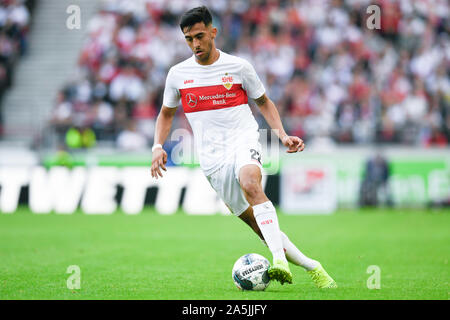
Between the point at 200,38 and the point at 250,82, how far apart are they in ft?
2.28

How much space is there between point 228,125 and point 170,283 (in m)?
1.81

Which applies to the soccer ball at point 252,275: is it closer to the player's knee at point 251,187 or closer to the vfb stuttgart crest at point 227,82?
the player's knee at point 251,187

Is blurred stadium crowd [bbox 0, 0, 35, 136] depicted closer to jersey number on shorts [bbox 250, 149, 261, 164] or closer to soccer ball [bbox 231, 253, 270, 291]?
A: jersey number on shorts [bbox 250, 149, 261, 164]

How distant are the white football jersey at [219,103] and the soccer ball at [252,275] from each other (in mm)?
1038

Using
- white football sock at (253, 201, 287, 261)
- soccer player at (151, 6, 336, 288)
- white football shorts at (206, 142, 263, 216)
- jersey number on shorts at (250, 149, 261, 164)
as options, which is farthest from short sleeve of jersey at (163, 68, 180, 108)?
white football sock at (253, 201, 287, 261)

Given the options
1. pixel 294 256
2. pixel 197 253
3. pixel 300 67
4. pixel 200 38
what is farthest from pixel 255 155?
pixel 300 67

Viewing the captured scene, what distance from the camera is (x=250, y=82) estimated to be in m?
7.73

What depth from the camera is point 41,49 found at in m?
27.1

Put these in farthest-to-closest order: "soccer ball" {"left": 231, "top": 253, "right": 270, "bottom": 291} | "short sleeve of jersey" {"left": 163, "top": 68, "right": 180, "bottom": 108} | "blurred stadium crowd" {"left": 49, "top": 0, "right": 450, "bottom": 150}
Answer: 1. "blurred stadium crowd" {"left": 49, "top": 0, "right": 450, "bottom": 150}
2. "short sleeve of jersey" {"left": 163, "top": 68, "right": 180, "bottom": 108}
3. "soccer ball" {"left": 231, "top": 253, "right": 270, "bottom": 291}

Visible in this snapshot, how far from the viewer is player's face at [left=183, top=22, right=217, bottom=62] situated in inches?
293

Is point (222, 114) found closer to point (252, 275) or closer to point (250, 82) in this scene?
point (250, 82)

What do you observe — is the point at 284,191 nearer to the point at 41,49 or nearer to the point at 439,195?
the point at 439,195

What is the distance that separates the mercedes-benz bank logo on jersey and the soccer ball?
5.54 feet
